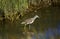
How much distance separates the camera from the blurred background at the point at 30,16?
13.1ft

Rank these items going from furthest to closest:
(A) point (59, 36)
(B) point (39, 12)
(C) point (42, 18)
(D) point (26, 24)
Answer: (B) point (39, 12) < (C) point (42, 18) < (D) point (26, 24) < (A) point (59, 36)

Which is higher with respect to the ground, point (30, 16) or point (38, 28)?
point (30, 16)

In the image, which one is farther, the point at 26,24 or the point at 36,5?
the point at 36,5

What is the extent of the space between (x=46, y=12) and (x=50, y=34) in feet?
3.25

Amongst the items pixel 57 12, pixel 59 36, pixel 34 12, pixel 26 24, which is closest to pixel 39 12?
pixel 34 12

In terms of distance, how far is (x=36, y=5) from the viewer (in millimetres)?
5090

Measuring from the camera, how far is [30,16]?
466 cm

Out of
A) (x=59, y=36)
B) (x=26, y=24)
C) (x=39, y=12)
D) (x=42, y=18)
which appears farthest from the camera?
(x=39, y=12)

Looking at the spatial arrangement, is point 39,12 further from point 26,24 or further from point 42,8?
point 26,24

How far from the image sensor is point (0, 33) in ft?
13.3

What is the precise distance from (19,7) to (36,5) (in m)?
0.72

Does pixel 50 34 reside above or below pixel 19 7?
below

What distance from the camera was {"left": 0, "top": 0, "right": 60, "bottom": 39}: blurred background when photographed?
4004 millimetres

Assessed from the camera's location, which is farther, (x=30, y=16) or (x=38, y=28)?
(x=30, y=16)
